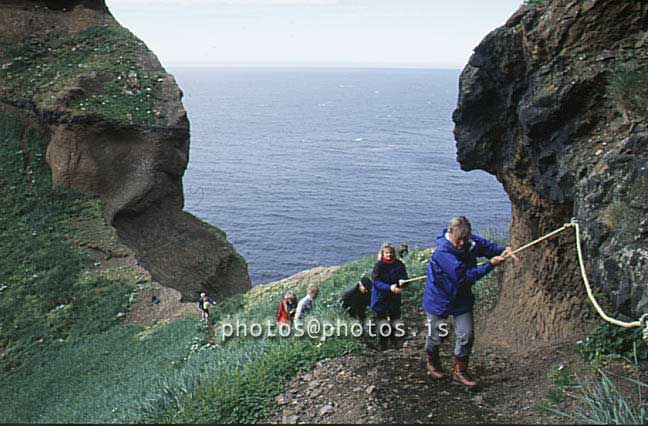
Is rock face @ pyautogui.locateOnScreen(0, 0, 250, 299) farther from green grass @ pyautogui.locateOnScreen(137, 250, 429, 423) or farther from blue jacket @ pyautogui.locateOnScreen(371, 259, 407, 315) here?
A: blue jacket @ pyautogui.locateOnScreen(371, 259, 407, 315)

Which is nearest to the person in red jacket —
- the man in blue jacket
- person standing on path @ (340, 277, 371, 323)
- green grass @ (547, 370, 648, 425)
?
person standing on path @ (340, 277, 371, 323)

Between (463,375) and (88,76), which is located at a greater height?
(88,76)

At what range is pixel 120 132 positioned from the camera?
26531 millimetres

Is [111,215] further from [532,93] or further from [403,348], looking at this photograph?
[532,93]

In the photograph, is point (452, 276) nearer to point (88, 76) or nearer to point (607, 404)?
point (607, 404)

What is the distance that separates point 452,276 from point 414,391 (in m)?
1.51

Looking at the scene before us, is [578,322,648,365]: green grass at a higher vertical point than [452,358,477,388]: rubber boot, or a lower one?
higher

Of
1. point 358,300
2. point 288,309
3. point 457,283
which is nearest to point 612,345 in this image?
point 457,283

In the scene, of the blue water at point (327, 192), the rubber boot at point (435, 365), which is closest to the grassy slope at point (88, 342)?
the rubber boot at point (435, 365)

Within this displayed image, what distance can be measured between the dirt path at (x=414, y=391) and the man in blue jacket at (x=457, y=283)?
0.37 metres

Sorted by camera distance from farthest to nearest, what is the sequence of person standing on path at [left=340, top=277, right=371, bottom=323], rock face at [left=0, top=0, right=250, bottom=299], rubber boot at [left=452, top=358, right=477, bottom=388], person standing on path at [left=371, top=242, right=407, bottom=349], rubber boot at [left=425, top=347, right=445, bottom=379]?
1. rock face at [left=0, top=0, right=250, bottom=299]
2. person standing on path at [left=340, top=277, right=371, bottom=323]
3. person standing on path at [left=371, top=242, right=407, bottom=349]
4. rubber boot at [left=425, top=347, right=445, bottom=379]
5. rubber boot at [left=452, top=358, right=477, bottom=388]

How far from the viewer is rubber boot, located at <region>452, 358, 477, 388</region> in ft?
27.0

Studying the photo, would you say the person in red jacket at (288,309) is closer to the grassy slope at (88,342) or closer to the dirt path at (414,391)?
the grassy slope at (88,342)

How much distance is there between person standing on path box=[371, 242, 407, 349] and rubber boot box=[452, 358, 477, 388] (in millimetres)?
1596
